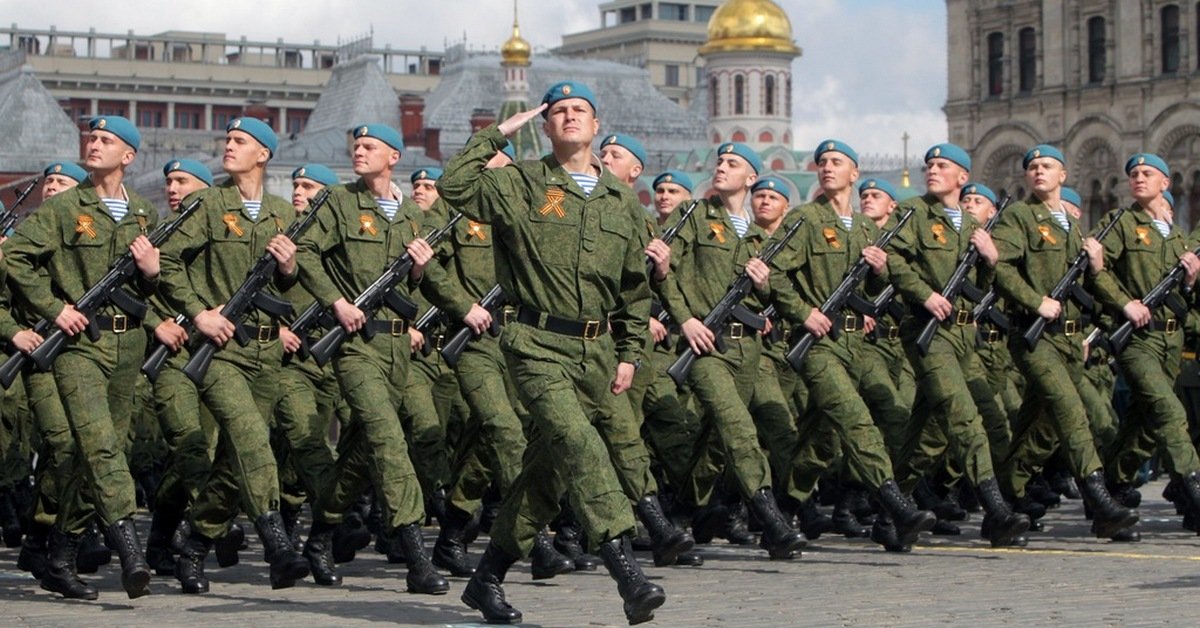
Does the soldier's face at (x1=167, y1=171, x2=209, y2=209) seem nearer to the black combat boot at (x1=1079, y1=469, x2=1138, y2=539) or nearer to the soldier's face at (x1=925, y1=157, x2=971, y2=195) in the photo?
the soldier's face at (x1=925, y1=157, x2=971, y2=195)

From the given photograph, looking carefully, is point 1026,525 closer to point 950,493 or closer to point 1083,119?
point 950,493

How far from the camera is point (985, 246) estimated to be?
1390cm

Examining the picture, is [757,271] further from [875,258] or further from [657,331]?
[657,331]

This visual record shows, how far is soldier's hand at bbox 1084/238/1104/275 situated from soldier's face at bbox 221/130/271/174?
4422 millimetres

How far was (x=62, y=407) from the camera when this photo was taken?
11.8 meters

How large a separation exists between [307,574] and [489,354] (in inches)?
55.6

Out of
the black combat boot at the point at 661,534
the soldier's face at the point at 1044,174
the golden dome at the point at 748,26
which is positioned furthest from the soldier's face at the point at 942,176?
the golden dome at the point at 748,26

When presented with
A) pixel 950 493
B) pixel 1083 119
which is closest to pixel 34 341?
pixel 950 493

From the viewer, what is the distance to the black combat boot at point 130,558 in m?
11.1

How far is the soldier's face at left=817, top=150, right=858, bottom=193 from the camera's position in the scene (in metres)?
14.1

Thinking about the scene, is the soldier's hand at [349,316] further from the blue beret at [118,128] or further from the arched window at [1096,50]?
the arched window at [1096,50]

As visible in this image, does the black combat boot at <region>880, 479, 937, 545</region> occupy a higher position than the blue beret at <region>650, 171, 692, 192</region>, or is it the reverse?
the blue beret at <region>650, 171, 692, 192</region>

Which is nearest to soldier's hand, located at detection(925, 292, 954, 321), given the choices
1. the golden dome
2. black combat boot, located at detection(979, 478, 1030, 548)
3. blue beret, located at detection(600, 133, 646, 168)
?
black combat boot, located at detection(979, 478, 1030, 548)

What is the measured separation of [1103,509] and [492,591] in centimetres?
440
